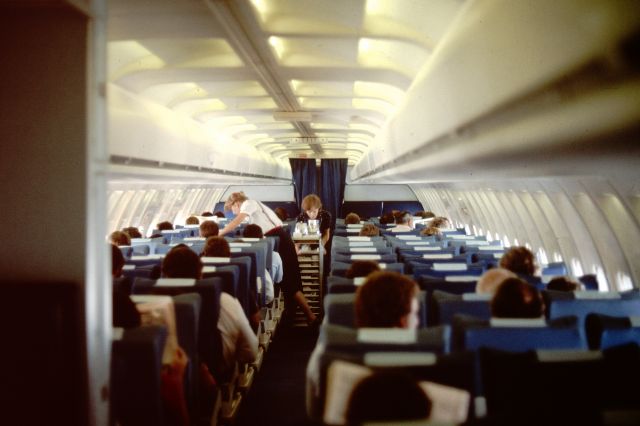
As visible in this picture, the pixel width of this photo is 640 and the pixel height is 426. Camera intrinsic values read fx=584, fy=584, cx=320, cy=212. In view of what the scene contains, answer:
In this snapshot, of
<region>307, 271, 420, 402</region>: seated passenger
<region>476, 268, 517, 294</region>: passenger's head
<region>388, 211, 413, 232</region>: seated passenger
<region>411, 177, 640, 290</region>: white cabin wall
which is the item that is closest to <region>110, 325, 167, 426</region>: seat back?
<region>307, 271, 420, 402</region>: seated passenger

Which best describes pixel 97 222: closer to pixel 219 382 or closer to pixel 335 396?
pixel 335 396

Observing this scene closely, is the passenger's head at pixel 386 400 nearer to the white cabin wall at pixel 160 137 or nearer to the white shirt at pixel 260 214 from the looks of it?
the white cabin wall at pixel 160 137

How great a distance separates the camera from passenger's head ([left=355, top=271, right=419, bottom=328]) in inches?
125

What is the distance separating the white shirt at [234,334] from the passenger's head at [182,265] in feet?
1.09

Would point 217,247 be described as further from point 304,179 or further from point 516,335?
point 304,179

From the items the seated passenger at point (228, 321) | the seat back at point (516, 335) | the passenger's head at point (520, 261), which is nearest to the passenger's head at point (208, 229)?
the seated passenger at point (228, 321)

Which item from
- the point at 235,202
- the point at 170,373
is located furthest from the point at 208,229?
the point at 170,373

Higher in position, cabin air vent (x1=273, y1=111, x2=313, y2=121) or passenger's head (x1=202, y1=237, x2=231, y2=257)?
cabin air vent (x1=273, y1=111, x2=313, y2=121)

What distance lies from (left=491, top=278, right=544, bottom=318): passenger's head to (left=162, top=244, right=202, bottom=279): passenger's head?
2.31 metres

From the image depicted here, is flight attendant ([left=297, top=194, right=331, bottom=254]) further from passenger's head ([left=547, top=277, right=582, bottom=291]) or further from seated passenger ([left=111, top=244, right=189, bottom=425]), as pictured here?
seated passenger ([left=111, top=244, right=189, bottom=425])

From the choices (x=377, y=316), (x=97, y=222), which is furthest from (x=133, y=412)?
(x=377, y=316)

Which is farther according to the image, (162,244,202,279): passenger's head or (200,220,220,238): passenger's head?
(200,220,220,238): passenger's head

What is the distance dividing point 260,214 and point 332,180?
37.2 feet

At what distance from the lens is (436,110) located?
4566 mm
